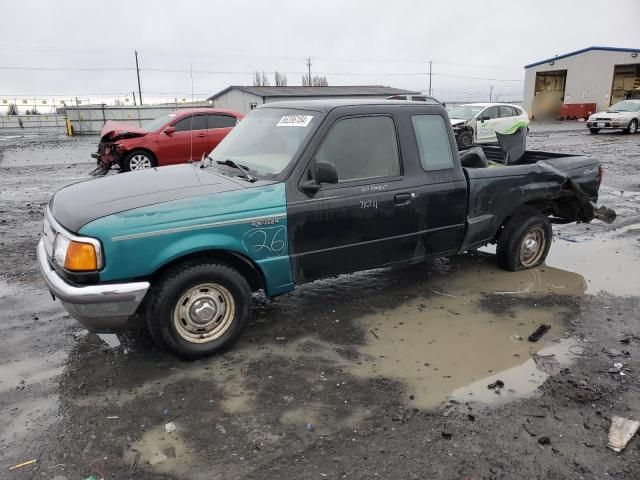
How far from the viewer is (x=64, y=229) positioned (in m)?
3.60

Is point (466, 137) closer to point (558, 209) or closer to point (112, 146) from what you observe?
point (112, 146)

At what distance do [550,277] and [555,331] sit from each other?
1.47 m

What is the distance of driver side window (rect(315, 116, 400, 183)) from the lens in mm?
4281

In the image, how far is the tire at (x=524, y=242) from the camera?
18.7 feet

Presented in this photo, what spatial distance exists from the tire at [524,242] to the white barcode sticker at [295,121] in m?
2.74

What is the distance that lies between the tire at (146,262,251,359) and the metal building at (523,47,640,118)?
3686 cm

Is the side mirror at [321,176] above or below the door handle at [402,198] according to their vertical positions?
above

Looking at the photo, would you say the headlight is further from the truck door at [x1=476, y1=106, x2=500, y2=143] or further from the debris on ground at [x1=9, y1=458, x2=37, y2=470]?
the truck door at [x1=476, y1=106, x2=500, y2=143]

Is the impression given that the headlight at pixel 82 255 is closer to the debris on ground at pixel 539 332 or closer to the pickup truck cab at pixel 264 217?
the pickup truck cab at pixel 264 217

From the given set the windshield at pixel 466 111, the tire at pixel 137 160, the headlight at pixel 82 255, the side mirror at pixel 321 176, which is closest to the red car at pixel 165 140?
the tire at pixel 137 160

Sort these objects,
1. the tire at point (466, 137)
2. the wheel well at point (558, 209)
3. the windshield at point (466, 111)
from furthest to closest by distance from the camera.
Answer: the windshield at point (466, 111)
the tire at point (466, 137)
the wheel well at point (558, 209)

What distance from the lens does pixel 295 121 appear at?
4449 mm

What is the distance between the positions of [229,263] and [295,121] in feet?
4.51

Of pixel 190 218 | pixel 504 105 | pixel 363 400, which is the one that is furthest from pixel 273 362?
pixel 504 105
